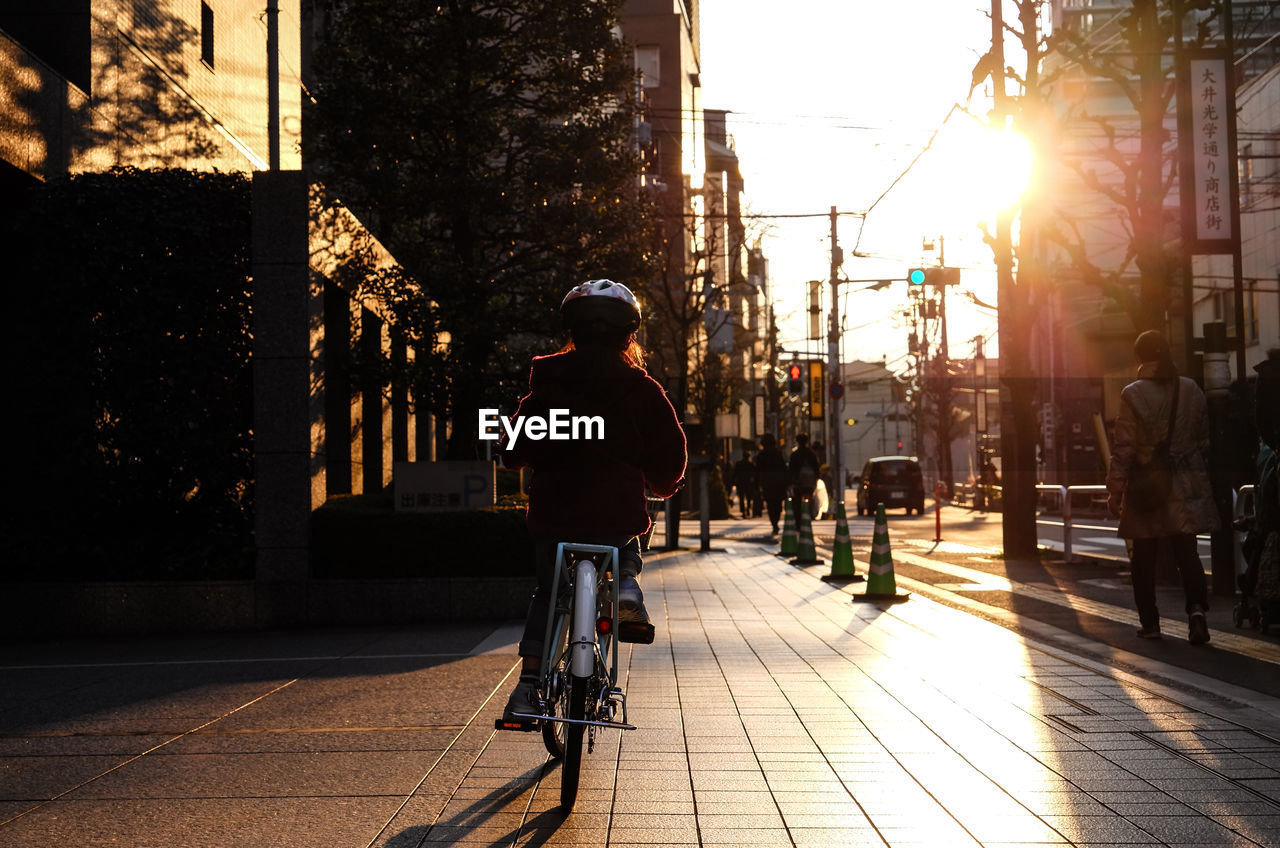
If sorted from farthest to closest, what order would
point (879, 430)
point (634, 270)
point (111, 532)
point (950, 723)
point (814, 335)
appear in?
1. point (879, 430)
2. point (814, 335)
3. point (634, 270)
4. point (111, 532)
5. point (950, 723)

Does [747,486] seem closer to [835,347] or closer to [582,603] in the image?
[835,347]

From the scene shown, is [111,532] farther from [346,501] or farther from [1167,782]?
[1167,782]

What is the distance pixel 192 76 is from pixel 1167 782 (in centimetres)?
1420

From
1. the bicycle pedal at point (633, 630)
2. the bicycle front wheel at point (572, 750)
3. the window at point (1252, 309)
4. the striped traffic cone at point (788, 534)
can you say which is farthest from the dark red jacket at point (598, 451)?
the window at point (1252, 309)

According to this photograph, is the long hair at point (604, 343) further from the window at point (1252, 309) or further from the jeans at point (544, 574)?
the window at point (1252, 309)

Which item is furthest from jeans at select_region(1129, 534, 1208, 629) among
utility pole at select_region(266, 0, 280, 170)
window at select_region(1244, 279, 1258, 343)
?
window at select_region(1244, 279, 1258, 343)

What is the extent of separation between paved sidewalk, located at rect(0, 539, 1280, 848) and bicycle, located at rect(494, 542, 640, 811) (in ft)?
0.95

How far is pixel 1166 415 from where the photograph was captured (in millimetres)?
9289

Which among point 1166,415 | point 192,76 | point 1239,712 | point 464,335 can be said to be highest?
point 192,76

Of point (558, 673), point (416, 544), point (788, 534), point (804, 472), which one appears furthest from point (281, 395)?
point (804, 472)

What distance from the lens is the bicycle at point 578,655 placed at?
4.68 m

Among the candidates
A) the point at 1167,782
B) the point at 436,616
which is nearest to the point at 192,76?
the point at 436,616

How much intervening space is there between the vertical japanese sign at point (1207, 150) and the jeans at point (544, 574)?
30.0 ft

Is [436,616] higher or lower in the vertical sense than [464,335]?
lower
